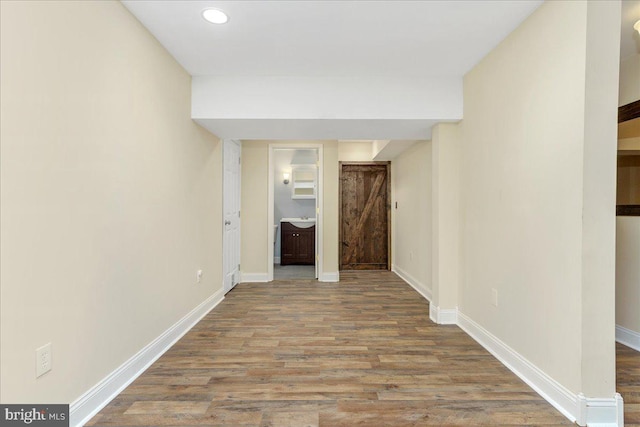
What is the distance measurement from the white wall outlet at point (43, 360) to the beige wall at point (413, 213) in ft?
11.7

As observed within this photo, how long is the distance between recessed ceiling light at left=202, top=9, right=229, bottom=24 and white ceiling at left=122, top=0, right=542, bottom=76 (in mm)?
34

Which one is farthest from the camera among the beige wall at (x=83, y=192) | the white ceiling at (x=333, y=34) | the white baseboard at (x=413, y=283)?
the white baseboard at (x=413, y=283)

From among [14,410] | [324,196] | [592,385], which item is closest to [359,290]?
[324,196]

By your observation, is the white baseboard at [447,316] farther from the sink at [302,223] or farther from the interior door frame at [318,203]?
the sink at [302,223]

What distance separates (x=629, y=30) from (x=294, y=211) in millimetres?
5481

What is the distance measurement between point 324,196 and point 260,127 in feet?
6.50

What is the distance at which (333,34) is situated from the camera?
6.88ft

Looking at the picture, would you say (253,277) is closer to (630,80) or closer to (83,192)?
(83,192)

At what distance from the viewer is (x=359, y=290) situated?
4.21 meters

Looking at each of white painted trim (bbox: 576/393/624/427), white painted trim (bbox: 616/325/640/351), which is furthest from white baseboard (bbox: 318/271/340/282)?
white painted trim (bbox: 576/393/624/427)

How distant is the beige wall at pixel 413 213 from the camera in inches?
155

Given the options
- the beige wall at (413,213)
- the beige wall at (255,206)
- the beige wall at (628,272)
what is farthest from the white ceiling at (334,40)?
the beige wall at (255,206)

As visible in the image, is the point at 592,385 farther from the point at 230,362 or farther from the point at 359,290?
the point at 359,290

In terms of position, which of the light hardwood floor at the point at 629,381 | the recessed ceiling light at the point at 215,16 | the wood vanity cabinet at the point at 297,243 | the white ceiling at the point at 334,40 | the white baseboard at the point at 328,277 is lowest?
the light hardwood floor at the point at 629,381
